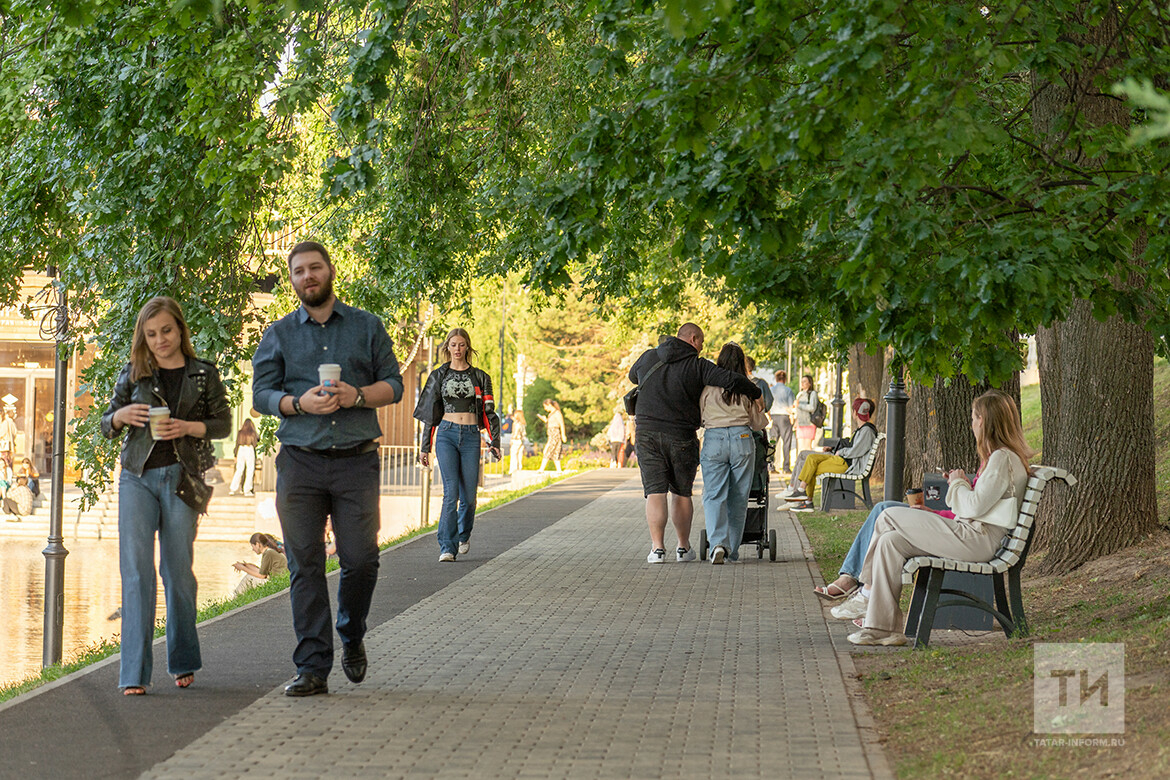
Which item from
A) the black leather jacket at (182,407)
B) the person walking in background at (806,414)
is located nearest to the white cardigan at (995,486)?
the black leather jacket at (182,407)

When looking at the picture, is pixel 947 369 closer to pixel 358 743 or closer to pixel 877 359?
pixel 358 743

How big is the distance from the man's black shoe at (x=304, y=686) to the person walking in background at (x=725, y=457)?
593 cm

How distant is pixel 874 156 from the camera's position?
20.7 feet

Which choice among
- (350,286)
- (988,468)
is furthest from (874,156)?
(350,286)

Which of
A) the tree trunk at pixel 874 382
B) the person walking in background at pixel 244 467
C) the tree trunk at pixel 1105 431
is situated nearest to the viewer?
the tree trunk at pixel 1105 431

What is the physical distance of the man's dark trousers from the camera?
6.21 m

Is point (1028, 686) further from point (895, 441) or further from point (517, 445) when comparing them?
point (517, 445)

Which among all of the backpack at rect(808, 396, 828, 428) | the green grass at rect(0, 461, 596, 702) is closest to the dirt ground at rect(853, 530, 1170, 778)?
the green grass at rect(0, 461, 596, 702)

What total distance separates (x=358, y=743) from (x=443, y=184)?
6910 mm

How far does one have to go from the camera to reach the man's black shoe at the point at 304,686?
20.4 ft

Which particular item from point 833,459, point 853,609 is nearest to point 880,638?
point 853,609

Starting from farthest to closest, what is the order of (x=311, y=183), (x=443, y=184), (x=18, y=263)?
(x=311, y=183)
(x=18, y=263)
(x=443, y=184)

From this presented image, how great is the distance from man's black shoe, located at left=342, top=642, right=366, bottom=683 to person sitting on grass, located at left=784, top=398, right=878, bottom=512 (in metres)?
12.0

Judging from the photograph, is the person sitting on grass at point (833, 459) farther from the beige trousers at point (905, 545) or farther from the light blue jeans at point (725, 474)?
the beige trousers at point (905, 545)
